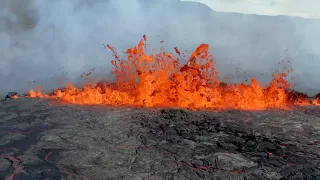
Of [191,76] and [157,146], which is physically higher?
[191,76]

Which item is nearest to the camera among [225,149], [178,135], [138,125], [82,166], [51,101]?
[82,166]

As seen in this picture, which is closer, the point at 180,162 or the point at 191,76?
the point at 180,162

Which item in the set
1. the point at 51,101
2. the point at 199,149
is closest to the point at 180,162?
the point at 199,149

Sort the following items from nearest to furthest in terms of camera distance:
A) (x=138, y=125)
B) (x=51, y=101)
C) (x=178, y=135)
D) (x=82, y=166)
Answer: (x=82, y=166) < (x=178, y=135) < (x=138, y=125) < (x=51, y=101)

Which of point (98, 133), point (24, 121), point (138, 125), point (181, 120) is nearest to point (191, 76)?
point (181, 120)

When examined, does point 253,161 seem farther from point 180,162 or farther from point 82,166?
point 82,166

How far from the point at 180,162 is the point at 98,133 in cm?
332

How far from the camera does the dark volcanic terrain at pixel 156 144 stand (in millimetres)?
7000

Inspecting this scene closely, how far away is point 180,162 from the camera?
296 inches

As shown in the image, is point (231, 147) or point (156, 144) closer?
point (231, 147)

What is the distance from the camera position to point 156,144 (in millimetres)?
8773

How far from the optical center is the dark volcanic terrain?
700 cm

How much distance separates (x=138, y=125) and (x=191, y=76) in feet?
16.9

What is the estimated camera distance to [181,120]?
11.2 metres
